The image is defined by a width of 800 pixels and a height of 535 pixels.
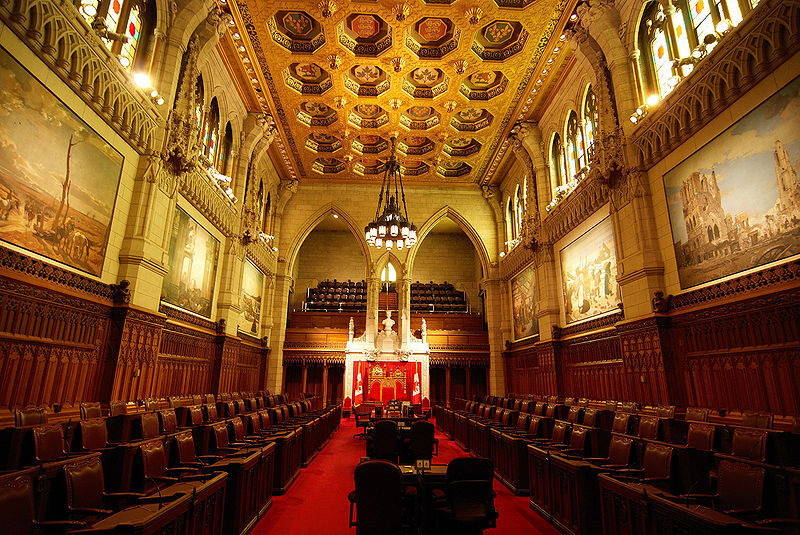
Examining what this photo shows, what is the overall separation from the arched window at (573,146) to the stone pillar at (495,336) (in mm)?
6735

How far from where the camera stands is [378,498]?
3406 millimetres

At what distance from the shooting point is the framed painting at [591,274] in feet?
31.3

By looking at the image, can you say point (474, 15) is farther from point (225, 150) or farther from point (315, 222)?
point (315, 222)

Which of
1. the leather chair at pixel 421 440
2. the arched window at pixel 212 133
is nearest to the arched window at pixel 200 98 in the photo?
the arched window at pixel 212 133

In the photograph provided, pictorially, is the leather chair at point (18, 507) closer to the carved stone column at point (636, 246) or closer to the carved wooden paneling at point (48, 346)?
the carved wooden paneling at point (48, 346)

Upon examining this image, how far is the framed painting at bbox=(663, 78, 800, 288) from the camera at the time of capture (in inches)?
207

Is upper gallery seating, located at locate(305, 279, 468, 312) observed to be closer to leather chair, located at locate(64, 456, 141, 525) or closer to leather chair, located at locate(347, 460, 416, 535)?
leather chair, located at locate(347, 460, 416, 535)

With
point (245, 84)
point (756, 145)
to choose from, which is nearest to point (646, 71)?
point (756, 145)

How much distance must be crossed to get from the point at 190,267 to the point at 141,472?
7457 mm

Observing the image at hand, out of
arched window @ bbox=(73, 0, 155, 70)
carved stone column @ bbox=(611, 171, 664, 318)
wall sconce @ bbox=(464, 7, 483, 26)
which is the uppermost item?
wall sconce @ bbox=(464, 7, 483, 26)

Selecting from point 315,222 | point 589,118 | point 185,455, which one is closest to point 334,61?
point 589,118

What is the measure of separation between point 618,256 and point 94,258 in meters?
10.1

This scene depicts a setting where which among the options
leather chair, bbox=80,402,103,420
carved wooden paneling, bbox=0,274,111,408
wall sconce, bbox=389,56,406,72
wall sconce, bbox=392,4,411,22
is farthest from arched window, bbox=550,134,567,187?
leather chair, bbox=80,402,103,420

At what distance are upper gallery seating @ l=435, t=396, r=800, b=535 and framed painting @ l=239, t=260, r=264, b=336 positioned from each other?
10.4m
